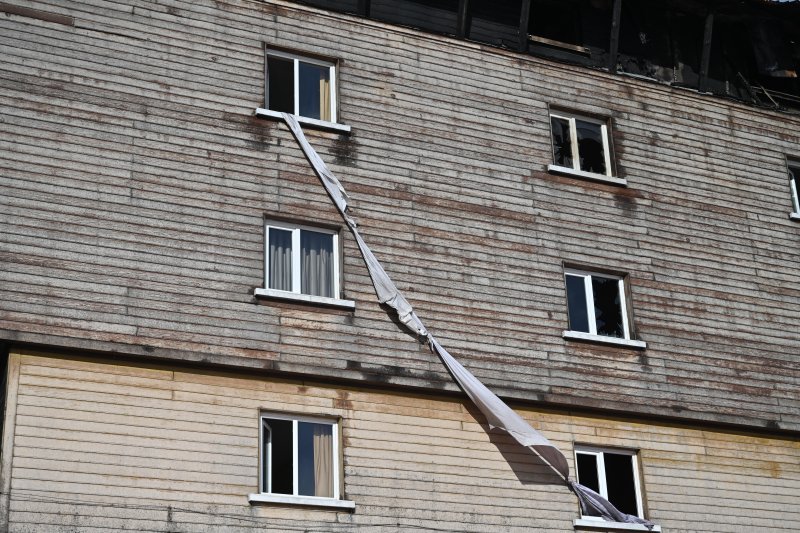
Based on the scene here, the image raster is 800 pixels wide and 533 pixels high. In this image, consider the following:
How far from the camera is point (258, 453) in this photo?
68.9ft

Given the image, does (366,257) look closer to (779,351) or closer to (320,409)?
(320,409)

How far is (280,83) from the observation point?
24609mm

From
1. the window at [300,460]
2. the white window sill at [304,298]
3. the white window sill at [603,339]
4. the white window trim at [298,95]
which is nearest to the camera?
the window at [300,460]

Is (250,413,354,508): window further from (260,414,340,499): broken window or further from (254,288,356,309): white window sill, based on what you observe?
(254,288,356,309): white window sill

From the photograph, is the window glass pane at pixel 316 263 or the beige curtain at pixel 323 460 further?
the window glass pane at pixel 316 263

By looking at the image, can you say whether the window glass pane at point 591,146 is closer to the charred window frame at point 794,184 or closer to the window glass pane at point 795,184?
the charred window frame at point 794,184

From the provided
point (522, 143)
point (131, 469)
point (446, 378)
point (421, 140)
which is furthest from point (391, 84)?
point (131, 469)

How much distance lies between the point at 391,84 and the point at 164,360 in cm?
799

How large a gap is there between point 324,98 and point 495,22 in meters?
5.25

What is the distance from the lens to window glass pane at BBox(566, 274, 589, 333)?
25.0 meters

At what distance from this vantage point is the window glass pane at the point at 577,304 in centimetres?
2495

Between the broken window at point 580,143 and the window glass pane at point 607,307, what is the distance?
8.59ft

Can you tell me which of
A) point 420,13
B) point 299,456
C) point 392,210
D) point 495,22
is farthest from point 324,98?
point 299,456

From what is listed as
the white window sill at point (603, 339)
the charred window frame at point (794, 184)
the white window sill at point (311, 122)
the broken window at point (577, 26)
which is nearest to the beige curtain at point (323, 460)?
the white window sill at point (603, 339)
